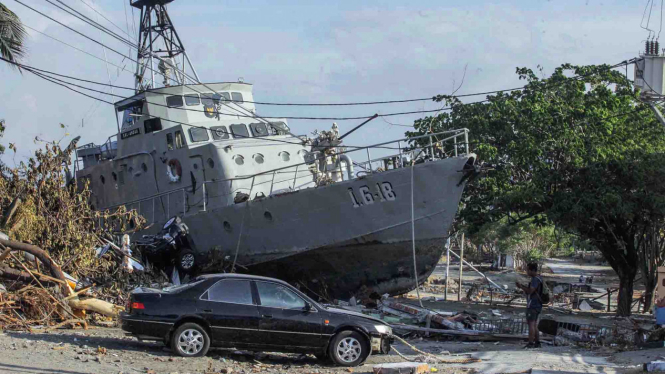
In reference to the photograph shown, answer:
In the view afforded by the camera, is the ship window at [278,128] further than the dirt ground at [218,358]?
Yes

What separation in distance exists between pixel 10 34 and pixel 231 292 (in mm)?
9440

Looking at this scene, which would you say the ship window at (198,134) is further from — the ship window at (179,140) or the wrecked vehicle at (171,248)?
the wrecked vehicle at (171,248)

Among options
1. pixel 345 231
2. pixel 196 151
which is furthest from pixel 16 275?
pixel 345 231

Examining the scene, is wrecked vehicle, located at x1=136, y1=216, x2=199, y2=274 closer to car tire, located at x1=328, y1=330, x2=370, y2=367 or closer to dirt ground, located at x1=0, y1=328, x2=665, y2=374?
dirt ground, located at x1=0, y1=328, x2=665, y2=374

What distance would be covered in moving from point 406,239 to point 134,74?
437 inches

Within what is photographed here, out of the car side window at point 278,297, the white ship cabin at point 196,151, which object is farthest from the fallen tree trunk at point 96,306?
the white ship cabin at point 196,151

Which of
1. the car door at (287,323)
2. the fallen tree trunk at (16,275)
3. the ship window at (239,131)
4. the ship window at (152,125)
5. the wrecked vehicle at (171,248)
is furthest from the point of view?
the ship window at (152,125)

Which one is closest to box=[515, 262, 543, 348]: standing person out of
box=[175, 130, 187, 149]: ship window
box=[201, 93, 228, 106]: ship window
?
box=[175, 130, 187, 149]: ship window

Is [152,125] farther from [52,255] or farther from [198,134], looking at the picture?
[52,255]

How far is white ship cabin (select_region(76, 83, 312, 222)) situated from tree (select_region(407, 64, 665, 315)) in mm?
5622

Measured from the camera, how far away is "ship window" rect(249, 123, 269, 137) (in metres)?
23.0

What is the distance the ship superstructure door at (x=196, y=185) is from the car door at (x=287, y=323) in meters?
10.8

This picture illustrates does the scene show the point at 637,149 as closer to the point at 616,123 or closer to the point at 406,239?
the point at 616,123

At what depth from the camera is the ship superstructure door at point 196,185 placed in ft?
72.0
